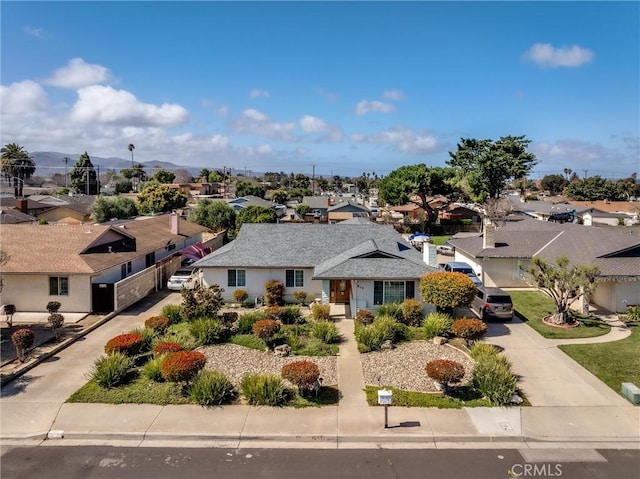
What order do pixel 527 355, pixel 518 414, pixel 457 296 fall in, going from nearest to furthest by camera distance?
Result: pixel 518 414, pixel 527 355, pixel 457 296

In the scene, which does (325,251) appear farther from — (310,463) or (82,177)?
(82,177)

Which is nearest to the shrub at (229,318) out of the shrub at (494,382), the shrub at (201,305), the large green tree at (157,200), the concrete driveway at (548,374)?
the shrub at (201,305)

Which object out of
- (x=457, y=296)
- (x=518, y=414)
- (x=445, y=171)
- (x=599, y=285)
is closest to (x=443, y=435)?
(x=518, y=414)

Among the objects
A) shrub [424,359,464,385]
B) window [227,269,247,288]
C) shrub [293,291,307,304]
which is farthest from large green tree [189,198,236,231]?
shrub [424,359,464,385]

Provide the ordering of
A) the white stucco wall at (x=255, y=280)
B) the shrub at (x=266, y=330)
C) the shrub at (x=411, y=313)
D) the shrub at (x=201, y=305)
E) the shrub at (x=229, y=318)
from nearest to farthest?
the shrub at (x=266, y=330) → the shrub at (x=229, y=318) → the shrub at (x=411, y=313) → the shrub at (x=201, y=305) → the white stucco wall at (x=255, y=280)

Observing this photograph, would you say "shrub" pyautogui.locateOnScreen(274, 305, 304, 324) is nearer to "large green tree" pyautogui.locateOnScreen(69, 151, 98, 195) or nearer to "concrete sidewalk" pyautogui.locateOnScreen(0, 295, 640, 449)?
"concrete sidewalk" pyautogui.locateOnScreen(0, 295, 640, 449)

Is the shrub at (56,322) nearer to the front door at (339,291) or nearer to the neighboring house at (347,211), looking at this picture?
the front door at (339,291)

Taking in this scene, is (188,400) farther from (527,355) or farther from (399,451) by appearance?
(527,355)
